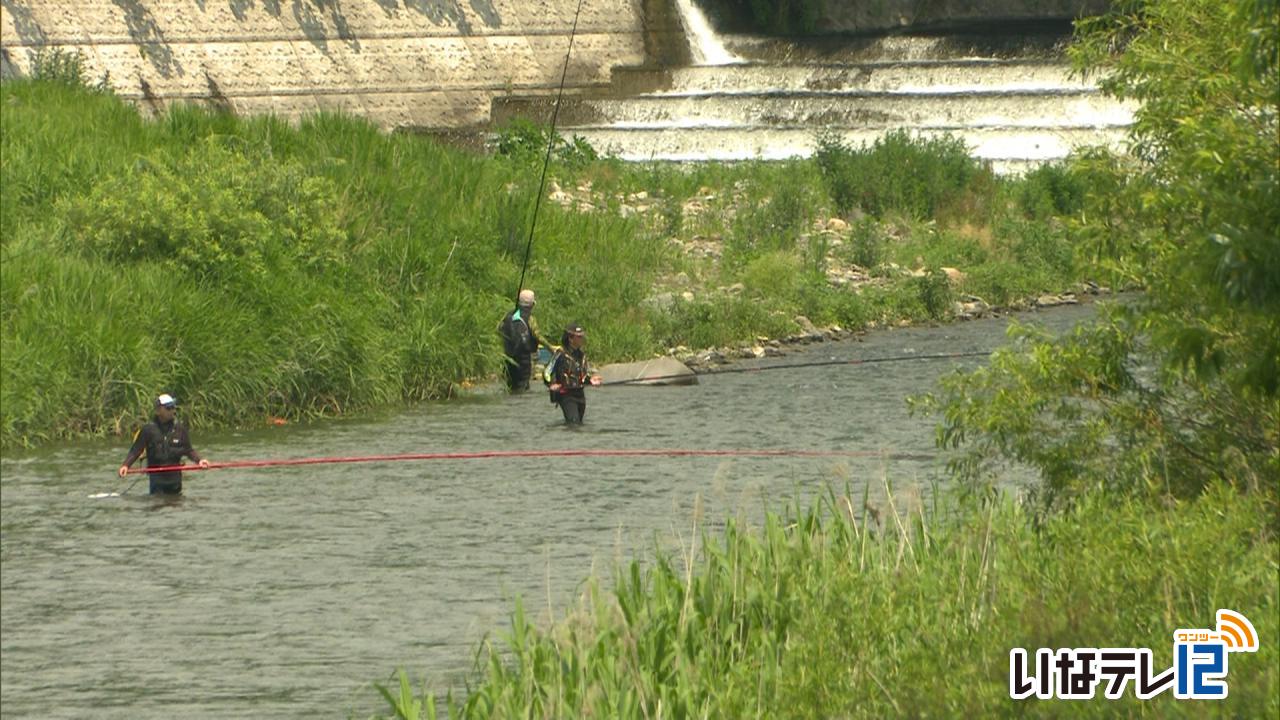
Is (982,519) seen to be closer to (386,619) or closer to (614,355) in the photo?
(386,619)

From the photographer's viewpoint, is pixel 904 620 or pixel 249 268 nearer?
pixel 904 620

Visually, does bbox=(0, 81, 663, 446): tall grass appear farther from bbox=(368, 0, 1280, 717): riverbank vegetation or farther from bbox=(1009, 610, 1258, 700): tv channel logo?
bbox=(1009, 610, 1258, 700): tv channel logo

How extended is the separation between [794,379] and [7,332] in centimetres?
955

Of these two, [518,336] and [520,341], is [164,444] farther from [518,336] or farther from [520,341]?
[520,341]

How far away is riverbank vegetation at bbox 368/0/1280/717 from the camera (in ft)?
28.5

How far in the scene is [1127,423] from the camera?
40.8 ft

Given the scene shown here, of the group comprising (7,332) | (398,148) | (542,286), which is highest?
(398,148)

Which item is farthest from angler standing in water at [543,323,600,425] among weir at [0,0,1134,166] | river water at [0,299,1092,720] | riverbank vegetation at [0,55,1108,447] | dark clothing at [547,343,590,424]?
weir at [0,0,1134,166]

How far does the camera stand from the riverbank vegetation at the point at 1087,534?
28.5 ft

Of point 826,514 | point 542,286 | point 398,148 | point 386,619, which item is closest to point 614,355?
point 542,286

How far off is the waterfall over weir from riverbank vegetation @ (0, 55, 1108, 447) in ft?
8.94

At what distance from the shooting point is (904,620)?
9688 mm

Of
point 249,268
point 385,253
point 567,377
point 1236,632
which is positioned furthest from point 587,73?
point 1236,632

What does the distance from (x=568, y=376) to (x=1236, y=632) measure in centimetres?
1305
